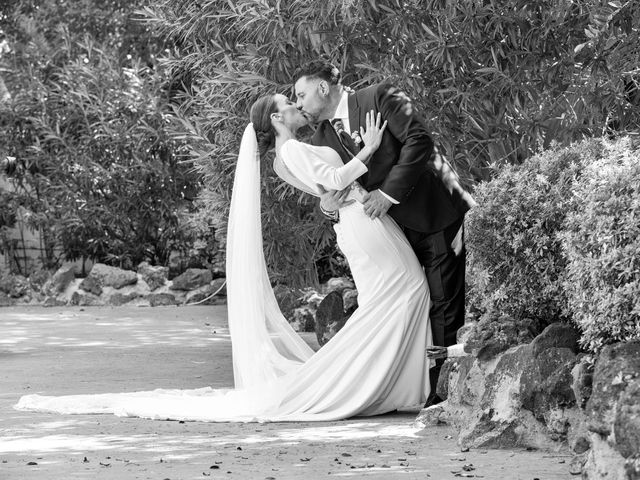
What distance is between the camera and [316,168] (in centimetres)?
708

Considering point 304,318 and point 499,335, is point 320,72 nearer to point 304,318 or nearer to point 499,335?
point 499,335

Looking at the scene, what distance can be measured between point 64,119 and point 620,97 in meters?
12.4

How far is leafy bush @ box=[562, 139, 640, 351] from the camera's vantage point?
15.5ft

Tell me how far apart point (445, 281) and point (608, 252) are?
2354 millimetres

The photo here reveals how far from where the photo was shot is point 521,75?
345 inches

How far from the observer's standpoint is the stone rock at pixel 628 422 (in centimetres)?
418

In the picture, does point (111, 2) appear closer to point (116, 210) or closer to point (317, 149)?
point (116, 210)

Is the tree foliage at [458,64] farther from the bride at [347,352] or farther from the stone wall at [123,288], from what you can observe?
the stone wall at [123,288]

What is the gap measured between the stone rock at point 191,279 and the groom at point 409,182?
1134cm

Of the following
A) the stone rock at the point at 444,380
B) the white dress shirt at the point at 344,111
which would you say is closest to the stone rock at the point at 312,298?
the white dress shirt at the point at 344,111

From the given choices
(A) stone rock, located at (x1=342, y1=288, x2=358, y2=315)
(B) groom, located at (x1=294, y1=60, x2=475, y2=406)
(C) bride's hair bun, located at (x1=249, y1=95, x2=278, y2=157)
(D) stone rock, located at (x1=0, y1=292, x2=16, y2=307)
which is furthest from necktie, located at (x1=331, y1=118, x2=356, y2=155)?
(D) stone rock, located at (x1=0, y1=292, x2=16, y2=307)

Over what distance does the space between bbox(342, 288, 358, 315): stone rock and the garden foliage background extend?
1.54 feet

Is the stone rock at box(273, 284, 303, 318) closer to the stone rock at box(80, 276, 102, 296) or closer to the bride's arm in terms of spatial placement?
the bride's arm

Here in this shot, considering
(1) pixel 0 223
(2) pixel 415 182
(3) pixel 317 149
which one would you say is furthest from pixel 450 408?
(1) pixel 0 223
